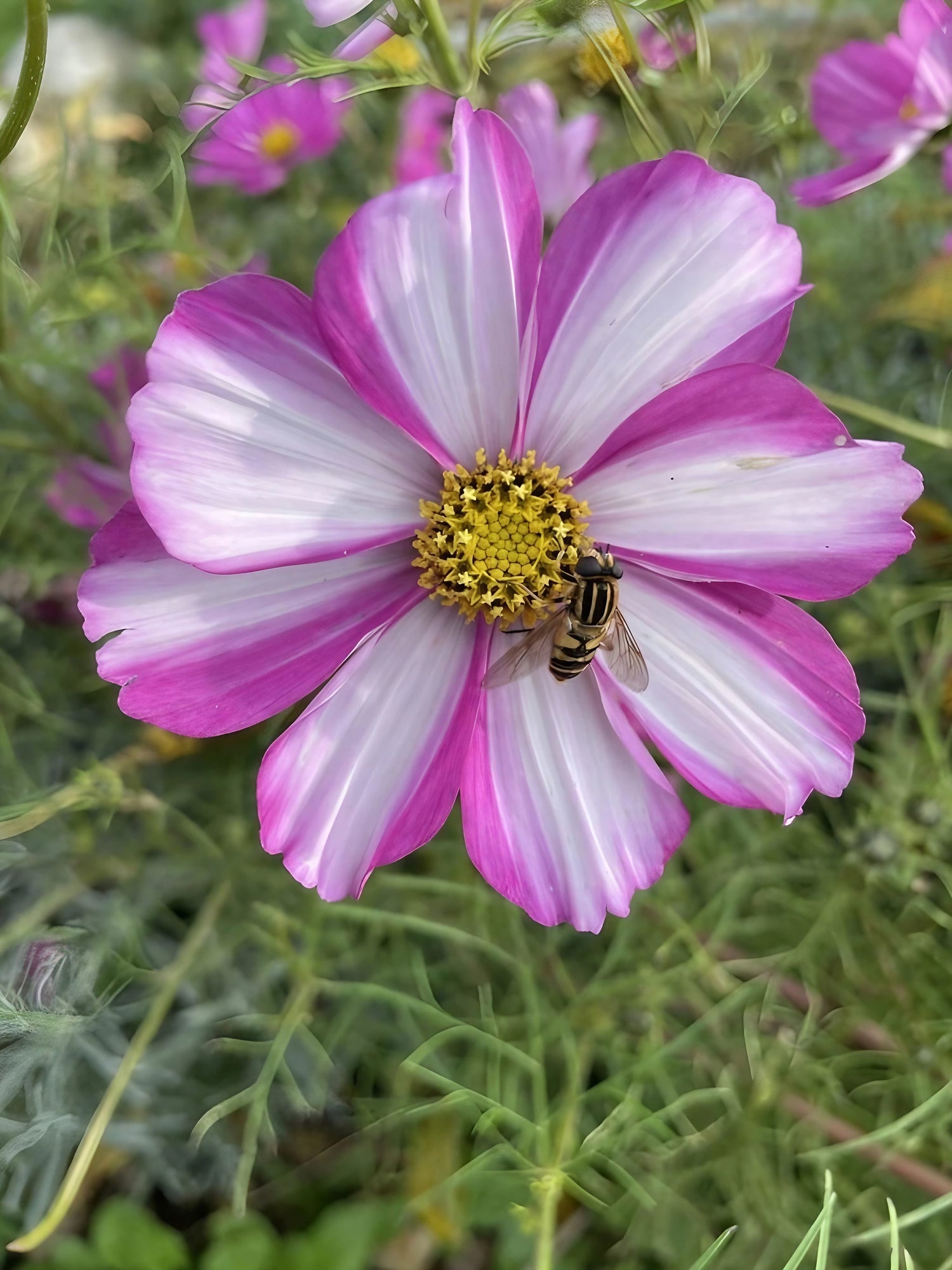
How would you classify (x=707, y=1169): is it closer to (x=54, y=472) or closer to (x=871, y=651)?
(x=871, y=651)

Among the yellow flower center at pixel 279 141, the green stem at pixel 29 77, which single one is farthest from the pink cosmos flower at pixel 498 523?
the yellow flower center at pixel 279 141

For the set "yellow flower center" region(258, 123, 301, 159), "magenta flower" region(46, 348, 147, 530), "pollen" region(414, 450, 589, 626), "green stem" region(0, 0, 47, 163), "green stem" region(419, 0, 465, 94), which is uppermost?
"green stem" region(0, 0, 47, 163)

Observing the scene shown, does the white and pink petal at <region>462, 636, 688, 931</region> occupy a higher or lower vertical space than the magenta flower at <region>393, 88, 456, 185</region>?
lower

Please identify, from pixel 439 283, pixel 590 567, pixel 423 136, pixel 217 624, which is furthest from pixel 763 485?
pixel 423 136

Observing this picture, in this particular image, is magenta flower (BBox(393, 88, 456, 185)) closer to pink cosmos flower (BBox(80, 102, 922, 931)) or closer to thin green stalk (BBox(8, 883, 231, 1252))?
pink cosmos flower (BBox(80, 102, 922, 931))

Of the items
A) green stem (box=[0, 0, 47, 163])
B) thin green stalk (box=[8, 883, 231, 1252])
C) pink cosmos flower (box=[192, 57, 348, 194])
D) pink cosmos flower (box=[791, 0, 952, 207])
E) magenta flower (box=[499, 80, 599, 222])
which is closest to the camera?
green stem (box=[0, 0, 47, 163])

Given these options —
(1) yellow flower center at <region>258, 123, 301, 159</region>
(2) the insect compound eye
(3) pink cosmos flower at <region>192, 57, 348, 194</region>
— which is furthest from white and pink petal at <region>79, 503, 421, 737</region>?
(1) yellow flower center at <region>258, 123, 301, 159</region>

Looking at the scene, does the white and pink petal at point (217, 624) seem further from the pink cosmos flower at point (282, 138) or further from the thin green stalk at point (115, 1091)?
the pink cosmos flower at point (282, 138)
